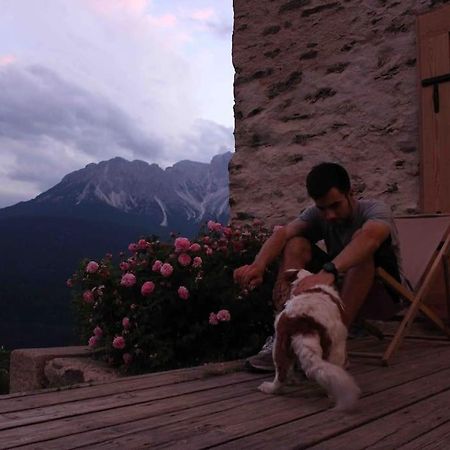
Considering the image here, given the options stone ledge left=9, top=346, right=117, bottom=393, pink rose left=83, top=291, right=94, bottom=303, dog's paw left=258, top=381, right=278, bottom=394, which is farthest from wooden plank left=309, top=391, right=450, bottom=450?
pink rose left=83, top=291, right=94, bottom=303

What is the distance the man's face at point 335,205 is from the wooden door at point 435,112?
172 cm

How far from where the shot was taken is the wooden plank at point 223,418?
1647 millimetres

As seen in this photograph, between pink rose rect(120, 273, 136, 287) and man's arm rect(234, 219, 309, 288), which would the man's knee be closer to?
man's arm rect(234, 219, 309, 288)

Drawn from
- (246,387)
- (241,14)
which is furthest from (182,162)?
(246,387)

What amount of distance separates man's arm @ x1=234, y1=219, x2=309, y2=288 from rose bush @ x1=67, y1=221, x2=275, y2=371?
0.82 metres

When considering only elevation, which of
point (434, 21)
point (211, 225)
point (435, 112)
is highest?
point (434, 21)

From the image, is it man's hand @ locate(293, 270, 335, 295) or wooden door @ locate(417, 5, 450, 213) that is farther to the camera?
wooden door @ locate(417, 5, 450, 213)

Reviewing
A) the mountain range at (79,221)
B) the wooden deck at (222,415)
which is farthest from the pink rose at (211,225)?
the wooden deck at (222,415)

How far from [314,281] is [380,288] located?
0.85m

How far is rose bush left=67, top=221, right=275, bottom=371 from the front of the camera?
3.60 metres

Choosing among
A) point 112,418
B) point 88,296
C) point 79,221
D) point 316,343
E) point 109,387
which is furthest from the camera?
point 79,221

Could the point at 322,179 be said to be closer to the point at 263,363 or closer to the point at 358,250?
the point at 358,250

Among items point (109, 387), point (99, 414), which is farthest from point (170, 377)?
point (99, 414)

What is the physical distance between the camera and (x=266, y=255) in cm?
273
